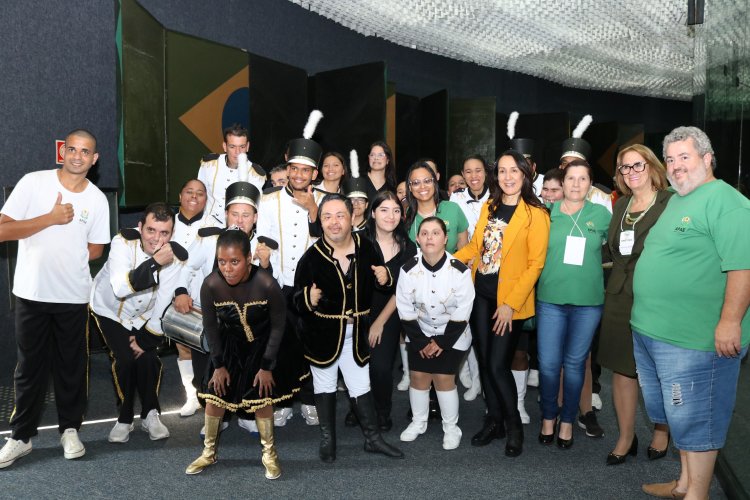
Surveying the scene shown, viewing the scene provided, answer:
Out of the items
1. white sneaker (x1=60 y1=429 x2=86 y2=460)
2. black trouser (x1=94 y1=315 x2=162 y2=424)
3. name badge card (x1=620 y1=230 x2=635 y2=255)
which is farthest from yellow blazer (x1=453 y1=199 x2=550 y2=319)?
white sneaker (x1=60 y1=429 x2=86 y2=460)

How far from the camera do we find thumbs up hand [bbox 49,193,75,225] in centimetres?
261

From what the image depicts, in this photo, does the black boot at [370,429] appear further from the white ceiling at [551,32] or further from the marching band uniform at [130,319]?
the white ceiling at [551,32]

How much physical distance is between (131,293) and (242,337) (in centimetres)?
65

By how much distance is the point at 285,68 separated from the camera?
571cm

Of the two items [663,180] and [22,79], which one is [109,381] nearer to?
[22,79]

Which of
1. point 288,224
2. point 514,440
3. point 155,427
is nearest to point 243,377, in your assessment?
point 155,427

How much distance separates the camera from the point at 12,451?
8.84 ft

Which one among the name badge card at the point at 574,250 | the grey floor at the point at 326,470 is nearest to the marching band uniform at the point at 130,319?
the grey floor at the point at 326,470

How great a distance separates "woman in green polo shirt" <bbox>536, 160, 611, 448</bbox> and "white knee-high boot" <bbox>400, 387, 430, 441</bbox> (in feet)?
1.99

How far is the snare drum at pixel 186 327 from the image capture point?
276cm

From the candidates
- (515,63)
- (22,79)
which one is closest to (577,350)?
(22,79)

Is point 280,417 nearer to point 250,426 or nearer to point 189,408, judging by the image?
point 250,426

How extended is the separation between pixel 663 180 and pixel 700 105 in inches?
54.9

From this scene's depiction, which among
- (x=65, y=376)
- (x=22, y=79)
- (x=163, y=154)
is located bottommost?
(x=65, y=376)
